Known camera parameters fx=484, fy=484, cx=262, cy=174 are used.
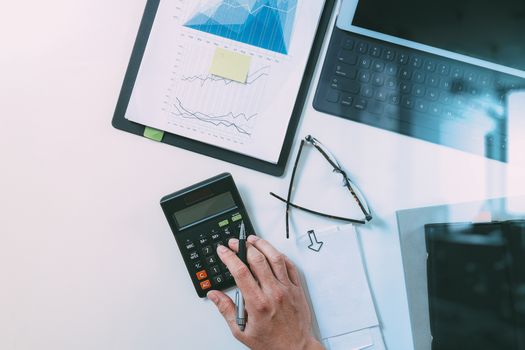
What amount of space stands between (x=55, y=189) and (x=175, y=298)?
274 mm

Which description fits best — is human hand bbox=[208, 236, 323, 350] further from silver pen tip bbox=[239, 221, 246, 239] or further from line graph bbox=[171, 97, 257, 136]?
line graph bbox=[171, 97, 257, 136]

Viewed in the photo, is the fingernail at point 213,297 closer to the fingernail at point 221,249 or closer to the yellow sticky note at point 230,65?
the fingernail at point 221,249

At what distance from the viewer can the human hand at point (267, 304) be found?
779 millimetres

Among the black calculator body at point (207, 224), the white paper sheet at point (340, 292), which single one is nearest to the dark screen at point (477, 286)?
the white paper sheet at point (340, 292)

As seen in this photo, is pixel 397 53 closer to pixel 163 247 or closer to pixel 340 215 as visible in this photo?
pixel 340 215

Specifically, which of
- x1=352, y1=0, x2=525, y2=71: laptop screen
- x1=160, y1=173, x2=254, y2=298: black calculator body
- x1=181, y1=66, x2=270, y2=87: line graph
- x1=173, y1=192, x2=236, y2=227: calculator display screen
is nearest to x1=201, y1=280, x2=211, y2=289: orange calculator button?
x1=160, y1=173, x2=254, y2=298: black calculator body

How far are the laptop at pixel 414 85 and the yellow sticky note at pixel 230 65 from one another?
13cm

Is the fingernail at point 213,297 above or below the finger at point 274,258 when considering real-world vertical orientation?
below

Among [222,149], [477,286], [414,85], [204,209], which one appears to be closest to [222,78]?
[222,149]

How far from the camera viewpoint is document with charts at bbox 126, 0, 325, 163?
0.81 meters

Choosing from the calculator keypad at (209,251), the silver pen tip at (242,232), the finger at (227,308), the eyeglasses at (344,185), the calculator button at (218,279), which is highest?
the eyeglasses at (344,185)

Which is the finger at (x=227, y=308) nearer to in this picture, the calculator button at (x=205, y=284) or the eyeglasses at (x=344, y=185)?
the calculator button at (x=205, y=284)

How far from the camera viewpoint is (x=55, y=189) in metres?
0.82

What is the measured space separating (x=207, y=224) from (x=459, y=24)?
1.67 ft
